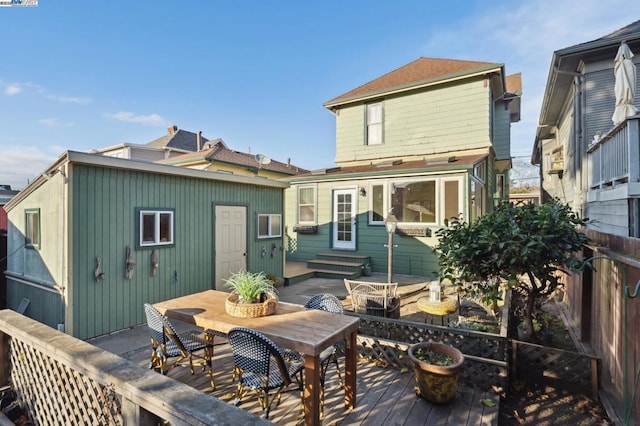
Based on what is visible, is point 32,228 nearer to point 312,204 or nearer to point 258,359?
point 258,359

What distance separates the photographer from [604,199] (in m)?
4.65

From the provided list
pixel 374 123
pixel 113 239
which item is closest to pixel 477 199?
pixel 374 123

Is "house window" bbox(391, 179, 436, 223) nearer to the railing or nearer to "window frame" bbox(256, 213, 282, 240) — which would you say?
"window frame" bbox(256, 213, 282, 240)

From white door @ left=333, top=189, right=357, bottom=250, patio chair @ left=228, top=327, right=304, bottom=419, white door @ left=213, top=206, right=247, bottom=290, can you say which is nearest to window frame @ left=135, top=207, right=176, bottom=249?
white door @ left=213, top=206, right=247, bottom=290

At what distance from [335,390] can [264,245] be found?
509 centimetres

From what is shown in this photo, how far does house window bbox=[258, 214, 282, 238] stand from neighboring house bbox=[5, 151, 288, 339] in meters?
0.83

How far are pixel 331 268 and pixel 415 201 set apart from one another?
3.24 meters

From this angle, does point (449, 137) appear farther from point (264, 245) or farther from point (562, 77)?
point (264, 245)

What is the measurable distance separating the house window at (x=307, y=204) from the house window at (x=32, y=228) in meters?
7.13

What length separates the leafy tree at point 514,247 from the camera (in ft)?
12.1

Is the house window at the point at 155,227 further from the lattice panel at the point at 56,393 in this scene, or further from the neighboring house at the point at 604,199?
the neighboring house at the point at 604,199

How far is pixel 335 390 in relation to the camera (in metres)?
3.40

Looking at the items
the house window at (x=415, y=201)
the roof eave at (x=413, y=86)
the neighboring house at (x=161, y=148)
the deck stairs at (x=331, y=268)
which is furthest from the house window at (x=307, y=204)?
the neighboring house at (x=161, y=148)

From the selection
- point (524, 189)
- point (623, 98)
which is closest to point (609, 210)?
point (623, 98)
